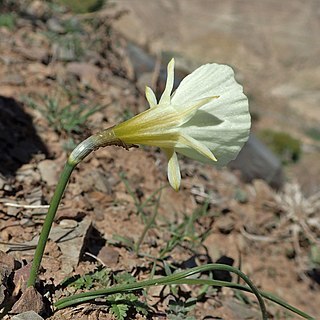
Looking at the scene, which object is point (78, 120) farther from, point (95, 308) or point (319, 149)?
point (319, 149)

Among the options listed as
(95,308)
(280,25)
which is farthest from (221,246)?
(280,25)

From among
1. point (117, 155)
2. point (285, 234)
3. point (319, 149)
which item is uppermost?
point (117, 155)

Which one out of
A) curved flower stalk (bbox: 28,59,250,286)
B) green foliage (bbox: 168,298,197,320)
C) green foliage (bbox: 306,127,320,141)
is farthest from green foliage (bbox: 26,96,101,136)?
green foliage (bbox: 306,127,320,141)

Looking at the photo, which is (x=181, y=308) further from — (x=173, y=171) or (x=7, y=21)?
(x=7, y=21)

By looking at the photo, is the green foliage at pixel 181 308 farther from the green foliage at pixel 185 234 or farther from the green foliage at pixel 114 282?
the green foliage at pixel 185 234

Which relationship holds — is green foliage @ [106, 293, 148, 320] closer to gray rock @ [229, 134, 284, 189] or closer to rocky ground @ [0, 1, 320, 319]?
rocky ground @ [0, 1, 320, 319]

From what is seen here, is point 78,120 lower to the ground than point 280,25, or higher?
higher

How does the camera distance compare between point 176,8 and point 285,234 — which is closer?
point 285,234
